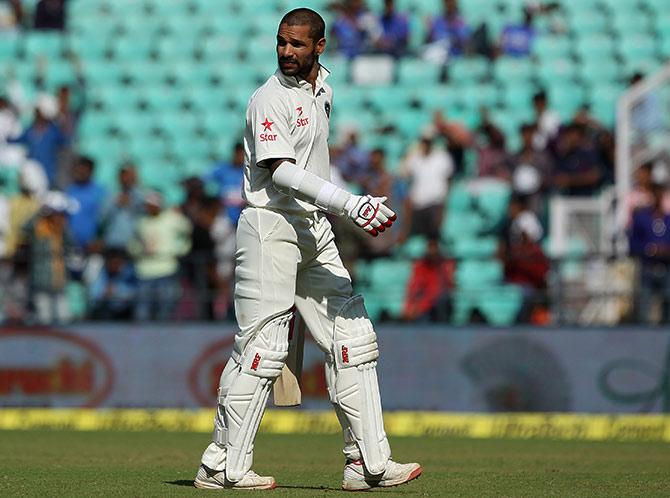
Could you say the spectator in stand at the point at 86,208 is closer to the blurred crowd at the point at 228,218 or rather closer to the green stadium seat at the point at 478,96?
the blurred crowd at the point at 228,218

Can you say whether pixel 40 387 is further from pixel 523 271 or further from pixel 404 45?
pixel 404 45

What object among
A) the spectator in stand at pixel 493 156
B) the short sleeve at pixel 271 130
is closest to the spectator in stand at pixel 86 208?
the spectator in stand at pixel 493 156

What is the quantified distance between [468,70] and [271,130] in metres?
11.6

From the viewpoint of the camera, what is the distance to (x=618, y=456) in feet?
30.1

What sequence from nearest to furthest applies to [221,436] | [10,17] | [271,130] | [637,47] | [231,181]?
[271,130], [221,436], [231,181], [637,47], [10,17]

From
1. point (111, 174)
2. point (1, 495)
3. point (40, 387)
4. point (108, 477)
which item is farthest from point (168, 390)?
point (1, 495)

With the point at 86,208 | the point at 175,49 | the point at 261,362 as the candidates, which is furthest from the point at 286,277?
the point at 175,49

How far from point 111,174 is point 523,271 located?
628 cm

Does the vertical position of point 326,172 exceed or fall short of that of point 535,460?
it exceeds it

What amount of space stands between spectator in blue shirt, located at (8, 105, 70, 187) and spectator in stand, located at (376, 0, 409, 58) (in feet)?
13.7

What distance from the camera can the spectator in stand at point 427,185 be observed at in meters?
14.2

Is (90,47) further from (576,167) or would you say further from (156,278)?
(576,167)

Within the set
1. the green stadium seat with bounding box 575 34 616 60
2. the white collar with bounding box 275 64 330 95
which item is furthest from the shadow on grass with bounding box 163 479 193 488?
the green stadium seat with bounding box 575 34 616 60

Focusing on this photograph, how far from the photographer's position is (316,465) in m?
8.20
